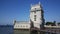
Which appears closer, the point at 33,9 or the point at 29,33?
the point at 29,33

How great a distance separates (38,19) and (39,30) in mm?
4901

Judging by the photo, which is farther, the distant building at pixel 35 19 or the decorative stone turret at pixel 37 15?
the decorative stone turret at pixel 37 15

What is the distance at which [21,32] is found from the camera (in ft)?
188

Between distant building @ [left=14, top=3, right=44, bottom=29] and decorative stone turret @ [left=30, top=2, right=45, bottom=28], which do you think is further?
decorative stone turret @ [left=30, top=2, right=45, bottom=28]

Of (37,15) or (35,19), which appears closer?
(37,15)

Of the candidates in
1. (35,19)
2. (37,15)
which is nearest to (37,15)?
(37,15)

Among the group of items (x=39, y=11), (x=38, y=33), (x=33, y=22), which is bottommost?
(x=38, y=33)

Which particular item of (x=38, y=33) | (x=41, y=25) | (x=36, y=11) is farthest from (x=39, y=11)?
(x=38, y=33)

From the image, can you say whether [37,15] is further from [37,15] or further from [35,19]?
[35,19]

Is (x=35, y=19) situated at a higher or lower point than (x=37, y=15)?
lower

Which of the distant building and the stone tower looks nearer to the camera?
the distant building

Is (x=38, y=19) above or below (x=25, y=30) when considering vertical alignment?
above

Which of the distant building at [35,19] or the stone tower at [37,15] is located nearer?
the distant building at [35,19]

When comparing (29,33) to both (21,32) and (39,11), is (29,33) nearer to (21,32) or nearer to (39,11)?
(21,32)
